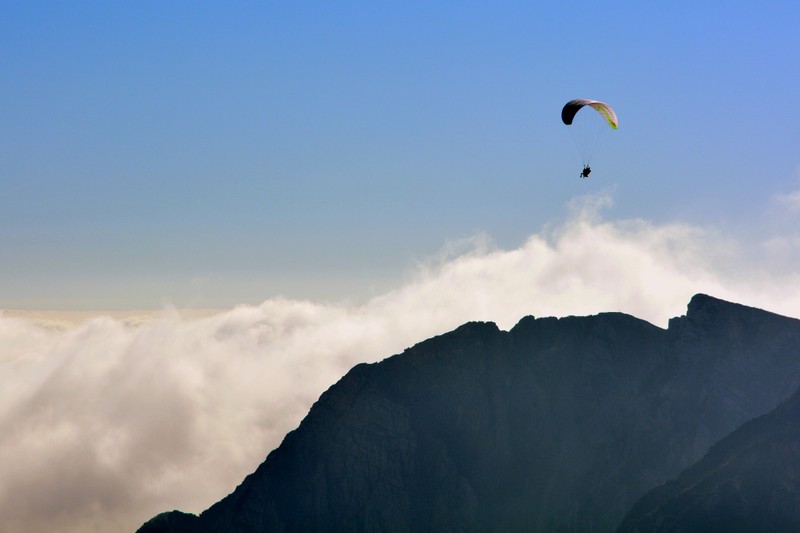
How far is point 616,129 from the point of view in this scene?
643 feet

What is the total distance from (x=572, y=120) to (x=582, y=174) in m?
11.8

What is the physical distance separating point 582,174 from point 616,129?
10.8 metres

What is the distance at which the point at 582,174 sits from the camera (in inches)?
7672

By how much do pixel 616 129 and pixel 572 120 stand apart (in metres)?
8.78

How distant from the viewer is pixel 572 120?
7859 inches
